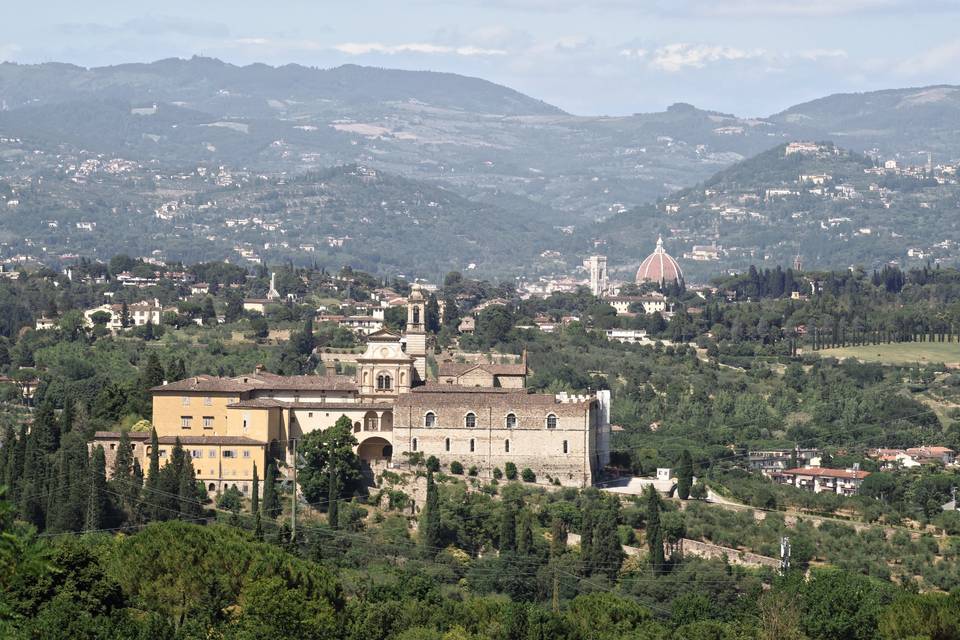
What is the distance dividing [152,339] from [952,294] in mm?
67150

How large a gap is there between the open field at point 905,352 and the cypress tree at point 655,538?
5941cm

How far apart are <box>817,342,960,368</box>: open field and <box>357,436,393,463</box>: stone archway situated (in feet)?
194

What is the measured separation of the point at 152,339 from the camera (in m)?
112

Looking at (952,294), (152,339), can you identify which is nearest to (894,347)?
(952,294)

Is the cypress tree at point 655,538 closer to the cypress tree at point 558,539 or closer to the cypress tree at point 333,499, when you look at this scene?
the cypress tree at point 558,539

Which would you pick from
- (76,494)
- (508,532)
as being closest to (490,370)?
(508,532)

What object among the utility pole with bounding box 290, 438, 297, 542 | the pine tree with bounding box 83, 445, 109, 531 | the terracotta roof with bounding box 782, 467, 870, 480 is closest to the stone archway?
the utility pole with bounding box 290, 438, 297, 542

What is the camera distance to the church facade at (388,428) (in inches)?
2667

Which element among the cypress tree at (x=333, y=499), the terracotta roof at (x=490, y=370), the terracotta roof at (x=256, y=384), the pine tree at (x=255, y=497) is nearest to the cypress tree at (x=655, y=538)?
the cypress tree at (x=333, y=499)

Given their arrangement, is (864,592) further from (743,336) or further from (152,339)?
(743,336)

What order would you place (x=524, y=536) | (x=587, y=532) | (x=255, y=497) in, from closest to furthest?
(x=524, y=536)
(x=255, y=497)
(x=587, y=532)

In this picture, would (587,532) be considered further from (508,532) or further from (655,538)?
(508,532)

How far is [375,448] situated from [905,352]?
64002 millimetres

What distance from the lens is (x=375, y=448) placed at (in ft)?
230
